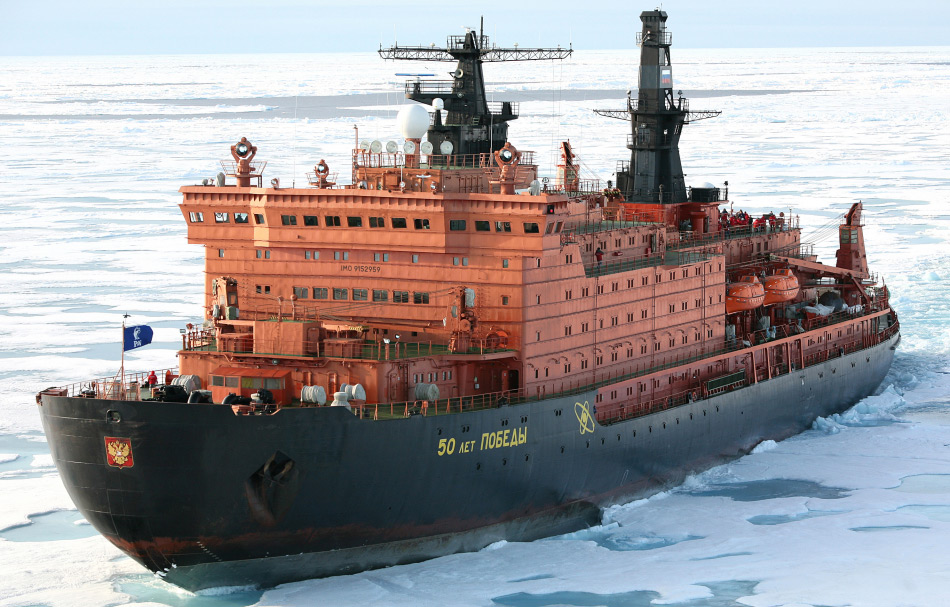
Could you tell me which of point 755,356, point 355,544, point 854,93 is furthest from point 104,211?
point 854,93

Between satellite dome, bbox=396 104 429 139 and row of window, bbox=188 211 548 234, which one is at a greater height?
satellite dome, bbox=396 104 429 139

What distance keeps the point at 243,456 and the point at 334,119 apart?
87.7 metres

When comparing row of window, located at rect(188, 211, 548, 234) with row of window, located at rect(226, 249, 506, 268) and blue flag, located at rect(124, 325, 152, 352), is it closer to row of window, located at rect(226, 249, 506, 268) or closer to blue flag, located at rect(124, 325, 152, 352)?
row of window, located at rect(226, 249, 506, 268)

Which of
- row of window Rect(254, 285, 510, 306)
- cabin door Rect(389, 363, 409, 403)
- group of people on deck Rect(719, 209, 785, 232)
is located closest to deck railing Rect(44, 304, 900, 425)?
cabin door Rect(389, 363, 409, 403)

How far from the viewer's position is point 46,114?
124875 millimetres

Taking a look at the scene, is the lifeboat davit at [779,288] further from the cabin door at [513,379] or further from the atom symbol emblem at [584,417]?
the cabin door at [513,379]

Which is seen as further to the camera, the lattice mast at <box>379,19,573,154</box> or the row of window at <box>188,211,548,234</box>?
the lattice mast at <box>379,19,573,154</box>

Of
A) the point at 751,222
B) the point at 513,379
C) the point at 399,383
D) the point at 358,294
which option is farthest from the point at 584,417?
the point at 751,222

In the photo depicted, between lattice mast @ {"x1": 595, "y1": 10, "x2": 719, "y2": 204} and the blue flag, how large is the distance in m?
19.0

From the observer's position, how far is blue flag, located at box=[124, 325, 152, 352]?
22812 millimetres

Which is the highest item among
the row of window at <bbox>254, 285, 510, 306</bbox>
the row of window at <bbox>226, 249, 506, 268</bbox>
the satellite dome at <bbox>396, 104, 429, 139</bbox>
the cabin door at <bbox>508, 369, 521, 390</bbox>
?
the satellite dome at <bbox>396, 104, 429, 139</bbox>

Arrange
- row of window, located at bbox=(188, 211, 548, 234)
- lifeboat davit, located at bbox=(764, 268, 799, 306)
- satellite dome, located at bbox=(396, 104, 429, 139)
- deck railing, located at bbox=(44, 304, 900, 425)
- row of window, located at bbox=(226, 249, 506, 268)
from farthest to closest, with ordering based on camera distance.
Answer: lifeboat davit, located at bbox=(764, 268, 799, 306) < satellite dome, located at bbox=(396, 104, 429, 139) < row of window, located at bbox=(226, 249, 506, 268) < row of window, located at bbox=(188, 211, 548, 234) < deck railing, located at bbox=(44, 304, 900, 425)

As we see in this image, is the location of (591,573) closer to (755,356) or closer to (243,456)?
(243,456)

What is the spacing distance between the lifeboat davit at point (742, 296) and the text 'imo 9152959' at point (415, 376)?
0.06m
